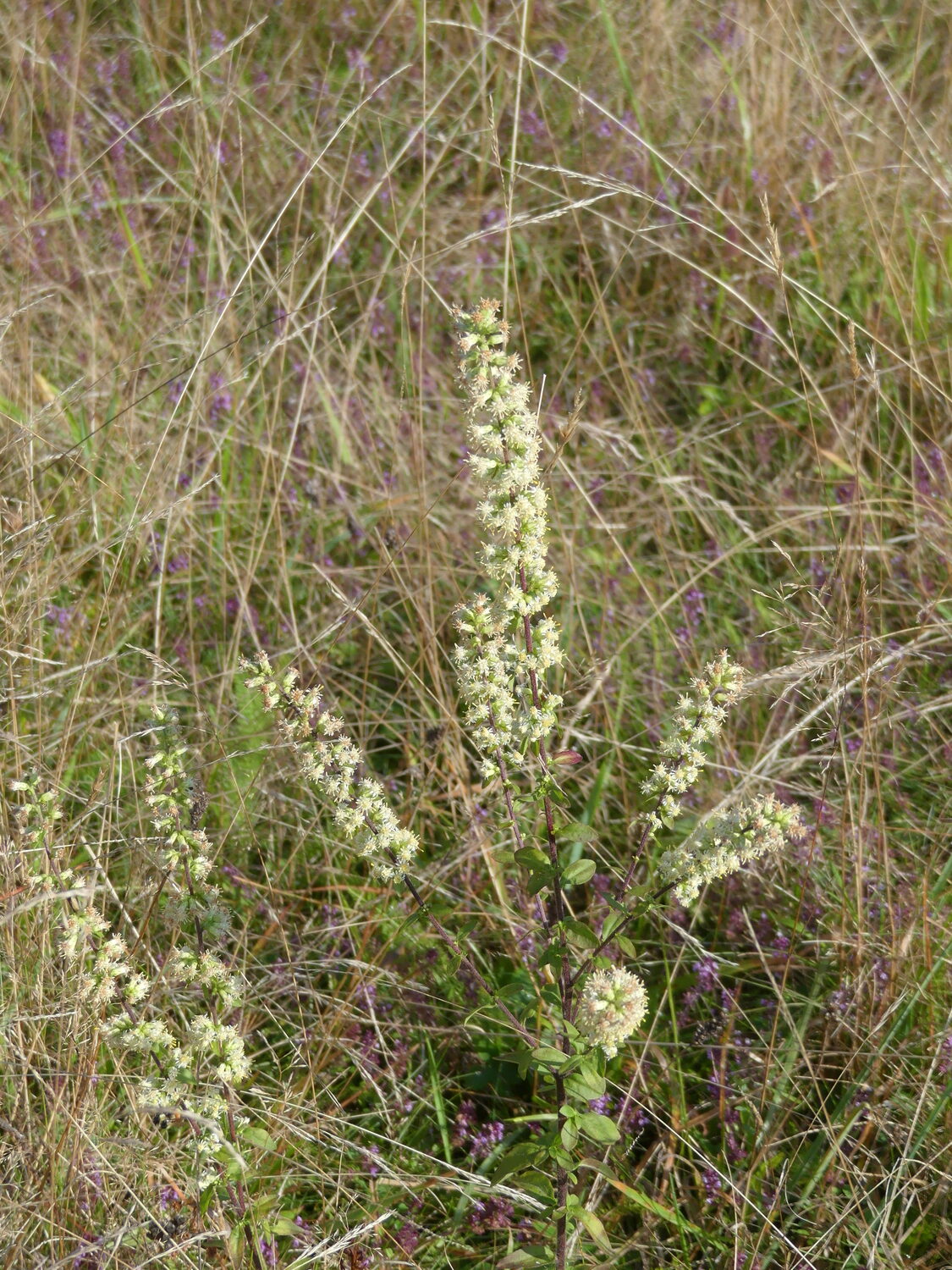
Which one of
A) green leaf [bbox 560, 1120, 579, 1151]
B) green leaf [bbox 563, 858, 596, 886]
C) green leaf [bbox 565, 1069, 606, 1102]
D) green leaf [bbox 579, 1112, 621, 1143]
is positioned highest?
green leaf [bbox 563, 858, 596, 886]

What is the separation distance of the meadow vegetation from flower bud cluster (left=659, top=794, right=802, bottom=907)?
3cm

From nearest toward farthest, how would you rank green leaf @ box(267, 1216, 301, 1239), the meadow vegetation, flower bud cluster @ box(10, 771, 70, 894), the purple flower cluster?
flower bud cluster @ box(10, 771, 70, 894)
green leaf @ box(267, 1216, 301, 1239)
the meadow vegetation
the purple flower cluster

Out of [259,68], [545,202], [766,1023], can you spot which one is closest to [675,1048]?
[766,1023]

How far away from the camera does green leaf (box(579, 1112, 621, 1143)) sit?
243cm

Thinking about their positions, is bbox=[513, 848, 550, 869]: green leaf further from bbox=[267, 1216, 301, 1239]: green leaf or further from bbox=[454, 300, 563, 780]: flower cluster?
bbox=[267, 1216, 301, 1239]: green leaf

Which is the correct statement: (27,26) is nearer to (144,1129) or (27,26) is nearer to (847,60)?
(847,60)

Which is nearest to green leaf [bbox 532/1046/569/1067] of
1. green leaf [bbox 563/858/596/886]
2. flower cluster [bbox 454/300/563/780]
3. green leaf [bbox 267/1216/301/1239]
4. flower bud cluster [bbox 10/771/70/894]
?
green leaf [bbox 563/858/596/886]

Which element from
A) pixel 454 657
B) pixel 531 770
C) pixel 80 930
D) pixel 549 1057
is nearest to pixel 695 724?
pixel 531 770

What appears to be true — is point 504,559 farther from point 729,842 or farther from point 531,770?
point 729,842

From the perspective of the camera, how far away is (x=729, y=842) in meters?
2.38

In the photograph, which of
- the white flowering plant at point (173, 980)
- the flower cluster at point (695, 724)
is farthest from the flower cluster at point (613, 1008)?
the white flowering plant at point (173, 980)

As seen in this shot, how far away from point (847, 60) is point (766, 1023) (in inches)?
203

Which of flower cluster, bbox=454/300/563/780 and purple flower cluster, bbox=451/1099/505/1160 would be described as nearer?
flower cluster, bbox=454/300/563/780

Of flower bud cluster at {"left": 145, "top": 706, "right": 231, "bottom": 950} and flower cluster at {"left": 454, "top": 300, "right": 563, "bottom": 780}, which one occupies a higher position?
flower cluster at {"left": 454, "top": 300, "right": 563, "bottom": 780}
